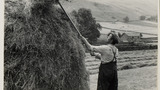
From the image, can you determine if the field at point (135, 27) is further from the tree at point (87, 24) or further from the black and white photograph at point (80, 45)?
the tree at point (87, 24)

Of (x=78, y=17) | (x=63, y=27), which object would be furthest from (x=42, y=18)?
(x=78, y=17)

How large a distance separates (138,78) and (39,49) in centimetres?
143

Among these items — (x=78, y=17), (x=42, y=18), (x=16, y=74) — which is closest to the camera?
(x=16, y=74)

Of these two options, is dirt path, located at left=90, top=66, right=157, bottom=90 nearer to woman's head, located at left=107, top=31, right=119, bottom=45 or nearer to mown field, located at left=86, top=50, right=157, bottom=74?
mown field, located at left=86, top=50, right=157, bottom=74

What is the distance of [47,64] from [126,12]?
137 cm

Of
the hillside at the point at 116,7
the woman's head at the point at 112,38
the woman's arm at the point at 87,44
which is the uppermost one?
the hillside at the point at 116,7

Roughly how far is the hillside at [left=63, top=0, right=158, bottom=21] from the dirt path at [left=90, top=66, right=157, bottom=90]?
2.34 ft

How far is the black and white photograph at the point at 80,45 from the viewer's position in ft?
8.70

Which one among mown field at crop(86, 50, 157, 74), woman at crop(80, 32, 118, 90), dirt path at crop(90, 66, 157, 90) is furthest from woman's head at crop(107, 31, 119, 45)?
dirt path at crop(90, 66, 157, 90)

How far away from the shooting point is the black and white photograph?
104 inches

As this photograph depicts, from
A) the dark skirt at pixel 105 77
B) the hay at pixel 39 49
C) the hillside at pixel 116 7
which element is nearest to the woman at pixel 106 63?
the dark skirt at pixel 105 77

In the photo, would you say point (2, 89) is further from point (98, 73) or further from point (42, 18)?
point (98, 73)

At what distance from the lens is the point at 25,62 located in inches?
104

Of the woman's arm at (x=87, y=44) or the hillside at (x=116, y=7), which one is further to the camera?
the hillside at (x=116, y=7)
